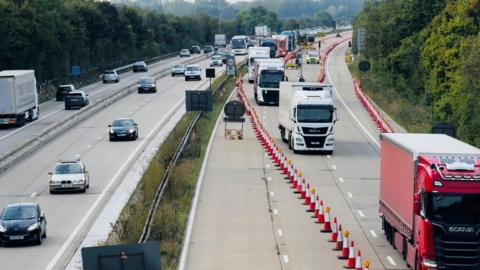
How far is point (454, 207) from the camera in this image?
2636cm

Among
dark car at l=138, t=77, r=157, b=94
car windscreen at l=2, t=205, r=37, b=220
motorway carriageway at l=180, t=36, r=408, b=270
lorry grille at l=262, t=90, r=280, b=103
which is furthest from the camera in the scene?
dark car at l=138, t=77, r=157, b=94

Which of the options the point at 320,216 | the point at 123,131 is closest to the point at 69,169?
the point at 320,216

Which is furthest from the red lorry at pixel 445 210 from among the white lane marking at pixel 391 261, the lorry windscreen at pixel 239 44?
the lorry windscreen at pixel 239 44

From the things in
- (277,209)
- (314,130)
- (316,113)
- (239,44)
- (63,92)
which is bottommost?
(63,92)

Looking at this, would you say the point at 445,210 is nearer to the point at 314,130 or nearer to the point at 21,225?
the point at 21,225

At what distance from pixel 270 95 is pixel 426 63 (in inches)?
524

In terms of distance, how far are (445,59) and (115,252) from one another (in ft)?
234

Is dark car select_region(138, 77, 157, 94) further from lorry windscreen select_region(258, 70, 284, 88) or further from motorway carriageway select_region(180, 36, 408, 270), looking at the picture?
motorway carriageway select_region(180, 36, 408, 270)

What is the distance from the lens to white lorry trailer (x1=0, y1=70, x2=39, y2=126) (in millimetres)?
69938

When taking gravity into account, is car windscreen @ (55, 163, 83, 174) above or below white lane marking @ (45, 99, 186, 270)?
above

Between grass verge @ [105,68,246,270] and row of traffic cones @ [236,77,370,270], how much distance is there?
3.55 meters

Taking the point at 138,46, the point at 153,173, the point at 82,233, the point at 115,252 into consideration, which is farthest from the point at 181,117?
the point at 138,46

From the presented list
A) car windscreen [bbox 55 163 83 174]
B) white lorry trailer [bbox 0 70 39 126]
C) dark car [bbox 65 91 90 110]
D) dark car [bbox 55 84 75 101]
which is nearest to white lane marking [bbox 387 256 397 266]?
car windscreen [bbox 55 163 83 174]

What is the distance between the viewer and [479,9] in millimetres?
83438
